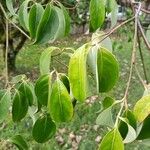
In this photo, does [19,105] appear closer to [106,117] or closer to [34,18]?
[34,18]

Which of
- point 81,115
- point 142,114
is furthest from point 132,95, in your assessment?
point 142,114

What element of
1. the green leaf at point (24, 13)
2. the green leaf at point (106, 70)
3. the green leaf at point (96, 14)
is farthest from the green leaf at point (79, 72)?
the green leaf at point (24, 13)

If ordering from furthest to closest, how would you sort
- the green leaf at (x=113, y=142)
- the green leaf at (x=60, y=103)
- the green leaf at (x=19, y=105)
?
the green leaf at (x=19, y=105), the green leaf at (x=60, y=103), the green leaf at (x=113, y=142)

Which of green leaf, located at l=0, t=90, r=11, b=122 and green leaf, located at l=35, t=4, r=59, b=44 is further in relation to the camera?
green leaf, located at l=0, t=90, r=11, b=122

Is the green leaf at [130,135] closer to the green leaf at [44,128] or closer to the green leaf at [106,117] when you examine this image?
the green leaf at [106,117]

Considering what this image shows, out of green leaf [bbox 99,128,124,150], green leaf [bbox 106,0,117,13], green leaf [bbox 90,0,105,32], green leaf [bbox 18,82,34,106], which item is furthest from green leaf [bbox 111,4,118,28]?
green leaf [bbox 99,128,124,150]

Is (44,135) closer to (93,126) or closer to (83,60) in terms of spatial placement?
(83,60)

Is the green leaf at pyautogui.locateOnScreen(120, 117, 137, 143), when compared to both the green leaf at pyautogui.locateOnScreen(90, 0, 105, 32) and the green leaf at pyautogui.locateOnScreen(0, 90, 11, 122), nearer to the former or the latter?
the green leaf at pyautogui.locateOnScreen(90, 0, 105, 32)
